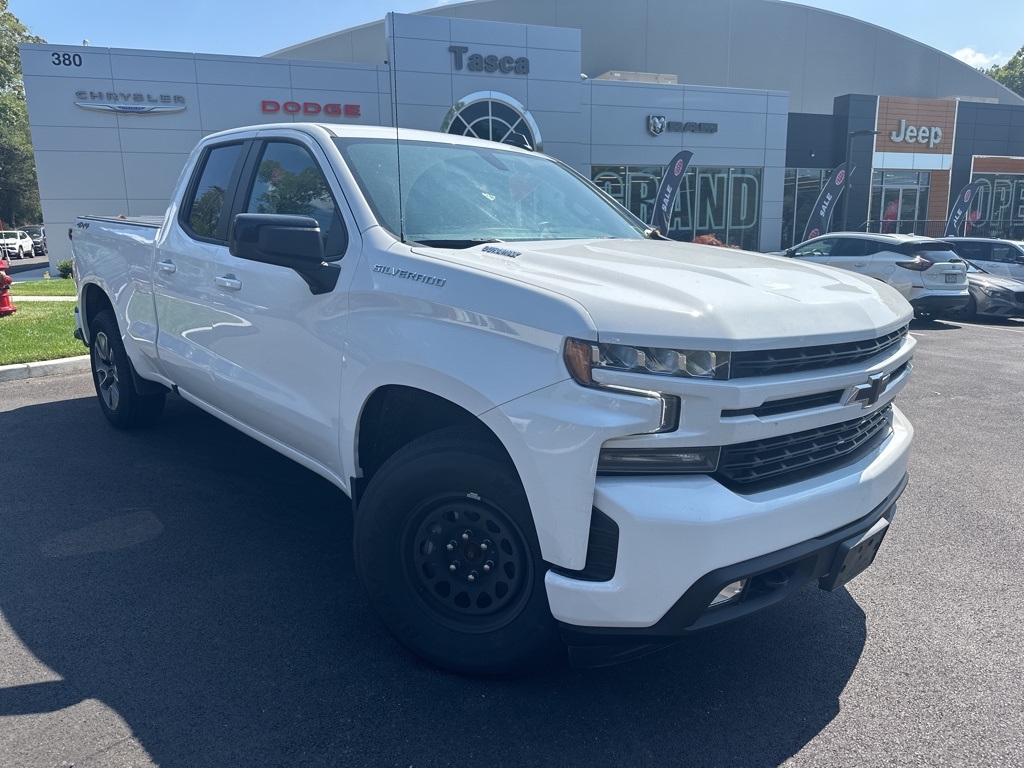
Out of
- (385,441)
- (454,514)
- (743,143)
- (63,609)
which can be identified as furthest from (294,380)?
(743,143)

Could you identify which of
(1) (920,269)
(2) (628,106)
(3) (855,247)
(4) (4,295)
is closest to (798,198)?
(2) (628,106)

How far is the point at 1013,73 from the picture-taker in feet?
231

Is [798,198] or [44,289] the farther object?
[798,198]

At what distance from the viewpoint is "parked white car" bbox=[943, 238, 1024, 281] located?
49.8 ft

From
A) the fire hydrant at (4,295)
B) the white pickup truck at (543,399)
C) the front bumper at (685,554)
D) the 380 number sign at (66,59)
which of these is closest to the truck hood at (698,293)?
the white pickup truck at (543,399)

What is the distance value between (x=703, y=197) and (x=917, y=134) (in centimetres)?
1285

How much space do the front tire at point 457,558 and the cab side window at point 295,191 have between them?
105cm

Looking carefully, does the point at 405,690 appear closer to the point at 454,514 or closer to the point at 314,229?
the point at 454,514

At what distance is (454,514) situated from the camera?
8.75 ft

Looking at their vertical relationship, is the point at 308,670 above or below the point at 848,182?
below

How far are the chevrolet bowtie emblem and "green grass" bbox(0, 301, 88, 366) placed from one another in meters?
8.52

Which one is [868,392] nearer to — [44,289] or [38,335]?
[38,335]

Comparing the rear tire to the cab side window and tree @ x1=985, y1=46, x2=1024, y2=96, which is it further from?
tree @ x1=985, y1=46, x2=1024, y2=96

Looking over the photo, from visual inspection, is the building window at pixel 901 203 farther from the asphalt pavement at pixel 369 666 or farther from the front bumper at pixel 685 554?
the front bumper at pixel 685 554
